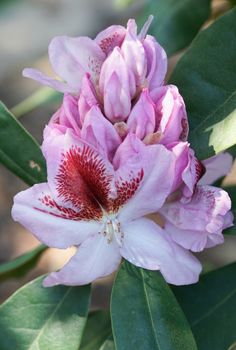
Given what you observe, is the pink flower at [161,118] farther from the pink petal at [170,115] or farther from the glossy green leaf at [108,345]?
the glossy green leaf at [108,345]

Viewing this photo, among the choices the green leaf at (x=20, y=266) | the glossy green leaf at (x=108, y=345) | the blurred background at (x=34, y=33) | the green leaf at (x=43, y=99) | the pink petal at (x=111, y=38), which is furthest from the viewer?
the blurred background at (x=34, y=33)

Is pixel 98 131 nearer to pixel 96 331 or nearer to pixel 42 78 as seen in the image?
pixel 42 78

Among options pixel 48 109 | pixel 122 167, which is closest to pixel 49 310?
pixel 122 167

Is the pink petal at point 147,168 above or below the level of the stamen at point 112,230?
above

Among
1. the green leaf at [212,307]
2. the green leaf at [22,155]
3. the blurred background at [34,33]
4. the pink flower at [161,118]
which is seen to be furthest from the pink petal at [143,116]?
the blurred background at [34,33]

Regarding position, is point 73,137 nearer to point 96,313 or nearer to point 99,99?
point 99,99

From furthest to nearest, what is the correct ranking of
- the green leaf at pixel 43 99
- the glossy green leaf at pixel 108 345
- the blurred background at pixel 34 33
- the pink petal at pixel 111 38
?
1. the blurred background at pixel 34 33
2. the green leaf at pixel 43 99
3. the glossy green leaf at pixel 108 345
4. the pink petal at pixel 111 38

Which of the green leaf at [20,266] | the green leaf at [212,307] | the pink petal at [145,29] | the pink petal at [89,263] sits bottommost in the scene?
the green leaf at [212,307]
